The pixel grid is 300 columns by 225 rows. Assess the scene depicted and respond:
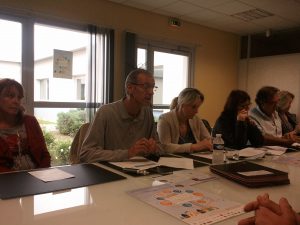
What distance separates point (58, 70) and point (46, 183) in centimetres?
277

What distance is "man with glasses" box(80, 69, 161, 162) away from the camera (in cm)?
195

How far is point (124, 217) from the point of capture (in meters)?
0.97

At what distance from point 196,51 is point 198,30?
1.23 ft

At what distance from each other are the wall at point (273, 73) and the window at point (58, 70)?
123 inches

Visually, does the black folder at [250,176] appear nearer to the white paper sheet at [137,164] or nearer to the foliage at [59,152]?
the white paper sheet at [137,164]

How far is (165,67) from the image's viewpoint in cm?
511

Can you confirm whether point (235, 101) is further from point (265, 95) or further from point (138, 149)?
point (138, 149)

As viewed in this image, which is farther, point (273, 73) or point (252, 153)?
point (273, 73)

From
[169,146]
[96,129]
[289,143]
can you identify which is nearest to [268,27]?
[289,143]

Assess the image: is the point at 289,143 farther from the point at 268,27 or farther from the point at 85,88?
the point at 268,27

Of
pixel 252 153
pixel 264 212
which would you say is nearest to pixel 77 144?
pixel 252 153

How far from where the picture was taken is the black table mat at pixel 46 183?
3.84ft

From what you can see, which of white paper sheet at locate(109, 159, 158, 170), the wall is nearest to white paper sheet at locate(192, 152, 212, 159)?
white paper sheet at locate(109, 159, 158, 170)

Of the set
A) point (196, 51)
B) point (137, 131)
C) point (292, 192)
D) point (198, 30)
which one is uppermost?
point (198, 30)
